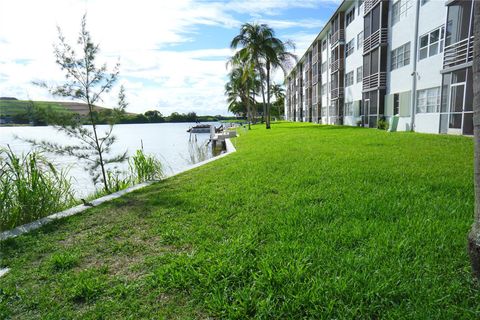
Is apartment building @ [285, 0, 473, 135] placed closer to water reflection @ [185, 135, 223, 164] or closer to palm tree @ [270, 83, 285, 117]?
water reflection @ [185, 135, 223, 164]

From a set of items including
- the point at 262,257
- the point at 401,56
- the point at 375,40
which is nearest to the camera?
the point at 262,257

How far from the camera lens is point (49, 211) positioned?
5.45m

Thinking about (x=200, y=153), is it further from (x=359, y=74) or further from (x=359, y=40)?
(x=359, y=40)

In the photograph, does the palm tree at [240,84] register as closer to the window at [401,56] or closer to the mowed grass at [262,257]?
the window at [401,56]

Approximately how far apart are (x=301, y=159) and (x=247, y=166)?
168cm

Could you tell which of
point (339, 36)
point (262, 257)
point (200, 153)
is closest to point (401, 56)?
point (339, 36)

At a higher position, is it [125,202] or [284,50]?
[284,50]

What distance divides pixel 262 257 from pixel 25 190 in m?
4.70

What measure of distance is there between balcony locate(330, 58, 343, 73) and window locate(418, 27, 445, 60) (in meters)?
14.6

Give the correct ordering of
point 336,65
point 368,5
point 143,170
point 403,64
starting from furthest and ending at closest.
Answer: point 336,65 < point 368,5 < point 403,64 < point 143,170

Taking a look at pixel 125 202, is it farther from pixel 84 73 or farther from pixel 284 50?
pixel 284 50

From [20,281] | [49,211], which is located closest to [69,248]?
[20,281]

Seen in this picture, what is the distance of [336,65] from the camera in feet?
106

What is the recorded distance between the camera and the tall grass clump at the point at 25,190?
4953 mm
